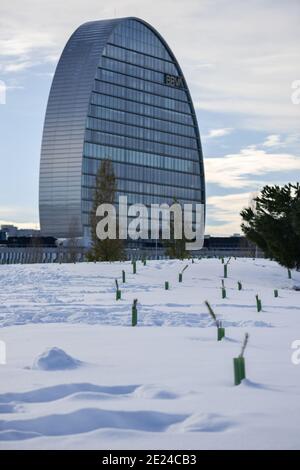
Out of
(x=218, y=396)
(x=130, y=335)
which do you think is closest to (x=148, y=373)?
(x=218, y=396)

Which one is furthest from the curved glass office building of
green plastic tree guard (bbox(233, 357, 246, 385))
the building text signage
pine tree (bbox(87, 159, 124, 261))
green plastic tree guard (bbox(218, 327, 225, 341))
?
green plastic tree guard (bbox(233, 357, 246, 385))

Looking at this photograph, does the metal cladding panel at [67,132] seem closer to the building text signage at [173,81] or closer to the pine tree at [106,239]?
the building text signage at [173,81]

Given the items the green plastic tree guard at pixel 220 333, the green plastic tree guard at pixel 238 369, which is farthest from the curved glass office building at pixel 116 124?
the green plastic tree guard at pixel 238 369

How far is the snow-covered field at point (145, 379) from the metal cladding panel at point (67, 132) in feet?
421

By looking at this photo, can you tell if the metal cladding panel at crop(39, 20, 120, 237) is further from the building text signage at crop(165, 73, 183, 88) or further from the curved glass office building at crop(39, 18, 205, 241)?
the building text signage at crop(165, 73, 183, 88)

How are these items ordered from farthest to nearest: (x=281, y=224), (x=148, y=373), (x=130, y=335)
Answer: (x=281, y=224) → (x=130, y=335) → (x=148, y=373)

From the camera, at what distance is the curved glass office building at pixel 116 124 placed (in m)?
148

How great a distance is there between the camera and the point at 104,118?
503 ft

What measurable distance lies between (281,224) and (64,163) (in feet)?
372

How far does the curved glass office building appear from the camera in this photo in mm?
147500

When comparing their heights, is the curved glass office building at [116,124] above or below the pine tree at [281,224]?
above

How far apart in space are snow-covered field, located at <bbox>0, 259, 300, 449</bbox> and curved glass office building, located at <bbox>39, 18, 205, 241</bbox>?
4679 inches

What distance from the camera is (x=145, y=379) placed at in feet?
26.7

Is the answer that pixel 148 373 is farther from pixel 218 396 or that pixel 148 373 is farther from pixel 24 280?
pixel 24 280
